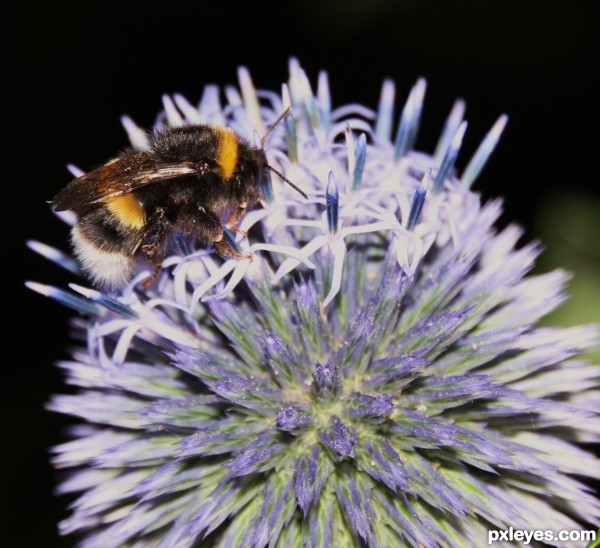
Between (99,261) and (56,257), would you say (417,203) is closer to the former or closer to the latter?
(99,261)

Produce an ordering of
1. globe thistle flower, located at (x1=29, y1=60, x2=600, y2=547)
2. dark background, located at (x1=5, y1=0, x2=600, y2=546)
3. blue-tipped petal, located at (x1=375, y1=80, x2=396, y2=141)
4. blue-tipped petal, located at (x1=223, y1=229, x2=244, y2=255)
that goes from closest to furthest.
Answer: globe thistle flower, located at (x1=29, y1=60, x2=600, y2=547), blue-tipped petal, located at (x1=223, y1=229, x2=244, y2=255), blue-tipped petal, located at (x1=375, y1=80, x2=396, y2=141), dark background, located at (x1=5, y1=0, x2=600, y2=546)

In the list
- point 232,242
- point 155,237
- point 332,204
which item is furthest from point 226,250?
point 332,204

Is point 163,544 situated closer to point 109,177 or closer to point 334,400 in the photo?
point 334,400

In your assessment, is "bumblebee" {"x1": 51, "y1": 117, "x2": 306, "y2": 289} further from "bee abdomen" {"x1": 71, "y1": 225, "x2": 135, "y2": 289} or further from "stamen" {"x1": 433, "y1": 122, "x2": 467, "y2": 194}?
"stamen" {"x1": 433, "y1": 122, "x2": 467, "y2": 194}

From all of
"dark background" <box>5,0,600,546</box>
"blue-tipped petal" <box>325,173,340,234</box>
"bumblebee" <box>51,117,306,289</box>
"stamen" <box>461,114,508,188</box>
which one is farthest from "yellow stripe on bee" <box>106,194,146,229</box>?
"dark background" <box>5,0,600,546</box>

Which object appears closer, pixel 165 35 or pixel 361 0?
pixel 361 0

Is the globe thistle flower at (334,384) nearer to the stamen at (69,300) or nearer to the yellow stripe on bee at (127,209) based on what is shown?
the stamen at (69,300)

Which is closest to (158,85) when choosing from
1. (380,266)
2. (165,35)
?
(165,35)
